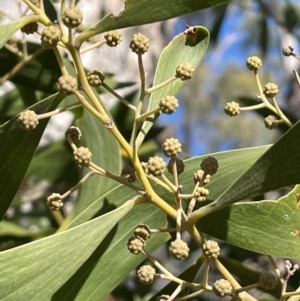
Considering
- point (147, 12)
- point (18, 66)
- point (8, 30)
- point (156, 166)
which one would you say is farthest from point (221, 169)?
point (18, 66)

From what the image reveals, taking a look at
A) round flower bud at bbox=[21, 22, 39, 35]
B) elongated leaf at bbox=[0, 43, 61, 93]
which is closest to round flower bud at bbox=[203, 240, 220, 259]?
round flower bud at bbox=[21, 22, 39, 35]

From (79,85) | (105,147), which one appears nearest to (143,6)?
(79,85)

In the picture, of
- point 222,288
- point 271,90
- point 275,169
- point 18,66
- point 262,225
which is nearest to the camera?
point 275,169

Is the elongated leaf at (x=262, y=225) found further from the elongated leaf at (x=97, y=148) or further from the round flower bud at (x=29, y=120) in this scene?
the elongated leaf at (x=97, y=148)

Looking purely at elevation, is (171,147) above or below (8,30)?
below

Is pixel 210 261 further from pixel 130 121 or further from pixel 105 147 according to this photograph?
pixel 130 121

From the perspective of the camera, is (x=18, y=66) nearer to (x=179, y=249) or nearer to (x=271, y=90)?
(x=271, y=90)

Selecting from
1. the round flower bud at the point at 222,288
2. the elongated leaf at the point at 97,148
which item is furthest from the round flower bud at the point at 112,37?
the elongated leaf at the point at 97,148
